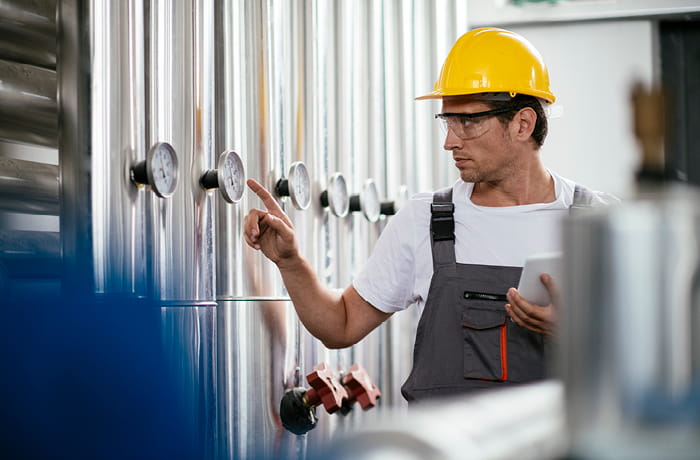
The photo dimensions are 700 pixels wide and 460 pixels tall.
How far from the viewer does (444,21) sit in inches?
160

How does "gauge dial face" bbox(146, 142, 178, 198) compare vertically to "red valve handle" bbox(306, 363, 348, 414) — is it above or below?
above

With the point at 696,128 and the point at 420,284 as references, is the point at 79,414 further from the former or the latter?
the point at 696,128

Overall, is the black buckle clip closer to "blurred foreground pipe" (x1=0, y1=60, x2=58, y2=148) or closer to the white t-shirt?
the white t-shirt

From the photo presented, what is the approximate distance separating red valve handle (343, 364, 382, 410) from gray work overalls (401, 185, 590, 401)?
44 cm

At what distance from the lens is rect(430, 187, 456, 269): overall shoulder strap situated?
237 cm

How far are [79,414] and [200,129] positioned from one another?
738mm

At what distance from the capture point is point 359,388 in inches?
112

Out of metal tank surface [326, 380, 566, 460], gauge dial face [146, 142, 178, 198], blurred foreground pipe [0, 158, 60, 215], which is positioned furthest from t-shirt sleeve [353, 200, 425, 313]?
metal tank surface [326, 380, 566, 460]

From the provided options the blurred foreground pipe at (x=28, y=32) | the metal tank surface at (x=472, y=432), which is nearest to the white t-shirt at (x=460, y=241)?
the blurred foreground pipe at (x=28, y=32)

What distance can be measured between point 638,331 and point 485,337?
1893 millimetres

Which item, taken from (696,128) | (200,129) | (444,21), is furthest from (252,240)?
(696,128)

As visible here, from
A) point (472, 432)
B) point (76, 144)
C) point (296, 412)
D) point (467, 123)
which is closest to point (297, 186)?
point (467, 123)

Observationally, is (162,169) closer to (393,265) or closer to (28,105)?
(28,105)

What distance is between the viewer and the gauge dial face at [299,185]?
2.43 m
